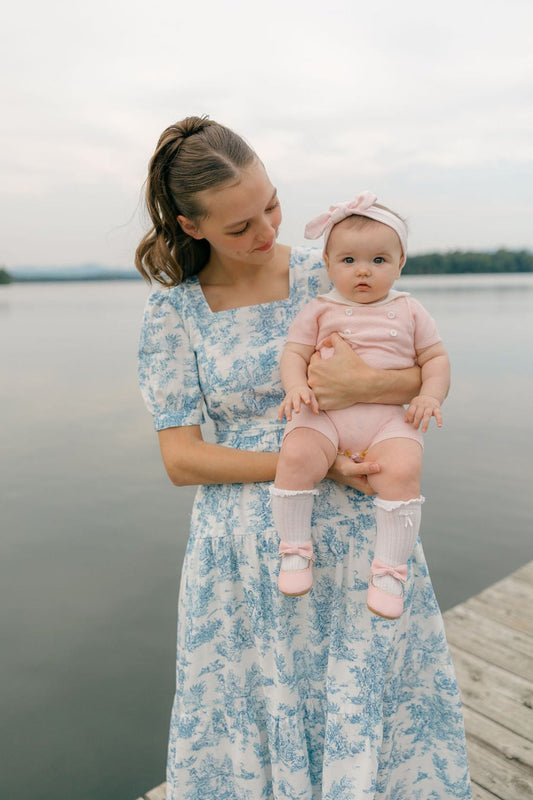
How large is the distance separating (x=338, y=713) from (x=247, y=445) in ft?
1.98

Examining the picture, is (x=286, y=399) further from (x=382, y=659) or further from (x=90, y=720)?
(x=90, y=720)

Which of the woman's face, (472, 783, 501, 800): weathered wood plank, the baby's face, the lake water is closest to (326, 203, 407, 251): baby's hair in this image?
the baby's face

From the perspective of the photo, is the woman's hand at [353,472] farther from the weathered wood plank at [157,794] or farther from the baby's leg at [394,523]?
the weathered wood plank at [157,794]

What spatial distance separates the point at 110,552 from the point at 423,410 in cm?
389

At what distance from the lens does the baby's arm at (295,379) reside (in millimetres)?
1291

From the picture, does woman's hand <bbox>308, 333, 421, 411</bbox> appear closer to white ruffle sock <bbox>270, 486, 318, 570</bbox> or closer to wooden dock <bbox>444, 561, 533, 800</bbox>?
white ruffle sock <bbox>270, 486, 318, 570</bbox>

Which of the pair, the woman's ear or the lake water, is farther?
the lake water

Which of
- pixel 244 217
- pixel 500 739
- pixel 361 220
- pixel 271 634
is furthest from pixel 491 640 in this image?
pixel 244 217

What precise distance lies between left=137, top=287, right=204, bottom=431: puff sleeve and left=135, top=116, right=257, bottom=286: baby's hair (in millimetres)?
65

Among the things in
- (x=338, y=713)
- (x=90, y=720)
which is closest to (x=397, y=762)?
(x=338, y=713)

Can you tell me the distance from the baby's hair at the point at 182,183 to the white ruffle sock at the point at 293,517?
562mm

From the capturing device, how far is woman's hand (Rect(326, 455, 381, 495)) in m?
1.28

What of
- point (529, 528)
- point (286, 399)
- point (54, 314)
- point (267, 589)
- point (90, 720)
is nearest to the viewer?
point (286, 399)

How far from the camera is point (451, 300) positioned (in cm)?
2552
